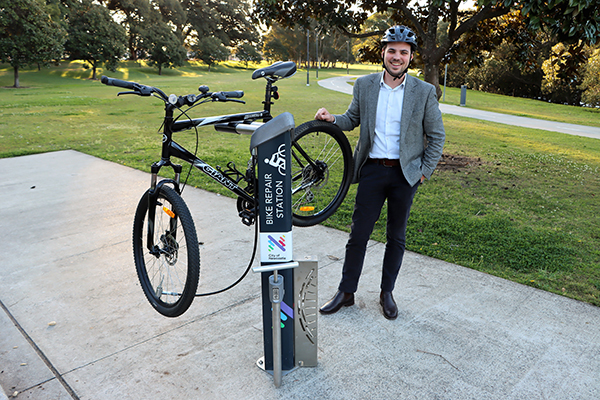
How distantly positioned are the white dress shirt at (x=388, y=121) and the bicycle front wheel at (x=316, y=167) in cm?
40

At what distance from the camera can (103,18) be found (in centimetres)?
4119

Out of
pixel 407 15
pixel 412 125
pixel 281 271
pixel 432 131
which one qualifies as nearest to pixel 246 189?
pixel 281 271

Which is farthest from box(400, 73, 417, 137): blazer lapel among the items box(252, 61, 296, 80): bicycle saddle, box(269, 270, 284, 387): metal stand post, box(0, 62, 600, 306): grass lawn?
box(0, 62, 600, 306): grass lawn

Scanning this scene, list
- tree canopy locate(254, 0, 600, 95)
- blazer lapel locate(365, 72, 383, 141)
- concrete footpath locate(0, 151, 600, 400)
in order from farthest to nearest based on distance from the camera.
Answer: tree canopy locate(254, 0, 600, 95) < blazer lapel locate(365, 72, 383, 141) < concrete footpath locate(0, 151, 600, 400)

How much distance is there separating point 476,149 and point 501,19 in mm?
3031

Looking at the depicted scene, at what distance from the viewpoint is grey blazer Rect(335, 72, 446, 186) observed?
3.03 metres

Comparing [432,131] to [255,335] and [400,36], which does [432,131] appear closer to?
[400,36]

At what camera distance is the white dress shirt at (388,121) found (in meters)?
3.09

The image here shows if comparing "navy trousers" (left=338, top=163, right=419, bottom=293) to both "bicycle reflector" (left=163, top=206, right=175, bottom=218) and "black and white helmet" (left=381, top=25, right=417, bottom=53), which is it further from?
"bicycle reflector" (left=163, top=206, right=175, bottom=218)

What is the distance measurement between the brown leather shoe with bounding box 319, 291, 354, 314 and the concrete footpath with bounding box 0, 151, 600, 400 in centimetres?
6

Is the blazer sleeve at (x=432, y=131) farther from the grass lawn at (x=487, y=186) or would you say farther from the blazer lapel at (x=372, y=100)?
the grass lawn at (x=487, y=186)

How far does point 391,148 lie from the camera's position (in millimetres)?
3123

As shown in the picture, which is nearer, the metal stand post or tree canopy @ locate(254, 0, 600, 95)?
the metal stand post

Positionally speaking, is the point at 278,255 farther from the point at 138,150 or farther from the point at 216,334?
the point at 138,150
